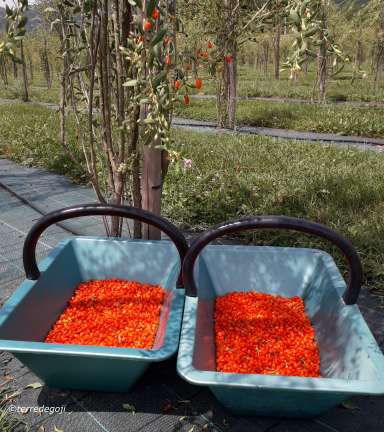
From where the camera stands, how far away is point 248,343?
1648 millimetres

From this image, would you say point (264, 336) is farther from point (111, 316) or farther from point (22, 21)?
point (22, 21)

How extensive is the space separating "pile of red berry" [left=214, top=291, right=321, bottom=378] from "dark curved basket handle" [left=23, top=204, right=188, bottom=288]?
1.11ft

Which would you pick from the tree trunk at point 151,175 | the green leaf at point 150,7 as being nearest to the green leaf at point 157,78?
the green leaf at point 150,7

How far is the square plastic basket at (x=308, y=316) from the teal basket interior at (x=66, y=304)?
0.46 feet

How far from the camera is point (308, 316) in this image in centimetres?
185

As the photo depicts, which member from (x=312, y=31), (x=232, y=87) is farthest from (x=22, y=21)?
(x=232, y=87)

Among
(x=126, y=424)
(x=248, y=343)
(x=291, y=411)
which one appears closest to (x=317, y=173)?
(x=248, y=343)

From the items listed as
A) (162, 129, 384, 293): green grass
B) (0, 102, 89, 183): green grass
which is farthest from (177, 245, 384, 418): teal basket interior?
(0, 102, 89, 183): green grass

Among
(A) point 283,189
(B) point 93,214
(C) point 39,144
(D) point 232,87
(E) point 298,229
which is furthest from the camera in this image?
(D) point 232,87

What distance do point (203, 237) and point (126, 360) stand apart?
540 mm

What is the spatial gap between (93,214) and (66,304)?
0.63 metres

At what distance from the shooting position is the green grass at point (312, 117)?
287 inches

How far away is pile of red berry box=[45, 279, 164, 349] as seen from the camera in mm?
1657

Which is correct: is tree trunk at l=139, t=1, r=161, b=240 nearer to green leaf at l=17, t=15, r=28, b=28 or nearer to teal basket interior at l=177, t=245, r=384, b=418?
teal basket interior at l=177, t=245, r=384, b=418
